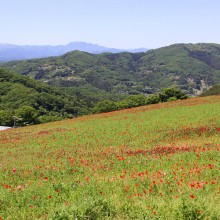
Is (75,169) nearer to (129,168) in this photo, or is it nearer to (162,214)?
(129,168)

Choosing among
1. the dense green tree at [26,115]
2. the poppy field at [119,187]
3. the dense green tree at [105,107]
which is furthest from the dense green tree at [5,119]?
the poppy field at [119,187]

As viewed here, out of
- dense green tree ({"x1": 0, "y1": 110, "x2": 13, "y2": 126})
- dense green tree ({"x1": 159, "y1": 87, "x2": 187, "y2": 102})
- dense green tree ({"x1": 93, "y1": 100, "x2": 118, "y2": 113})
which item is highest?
dense green tree ({"x1": 159, "y1": 87, "x2": 187, "y2": 102})

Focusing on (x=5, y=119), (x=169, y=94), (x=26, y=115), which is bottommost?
(x=5, y=119)

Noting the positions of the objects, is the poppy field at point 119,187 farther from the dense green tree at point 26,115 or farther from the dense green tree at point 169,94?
the dense green tree at point 26,115

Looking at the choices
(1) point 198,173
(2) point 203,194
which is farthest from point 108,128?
(2) point 203,194

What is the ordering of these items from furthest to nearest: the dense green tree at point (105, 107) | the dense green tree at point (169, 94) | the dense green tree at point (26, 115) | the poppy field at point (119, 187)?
the dense green tree at point (26, 115) → the dense green tree at point (105, 107) → the dense green tree at point (169, 94) → the poppy field at point (119, 187)

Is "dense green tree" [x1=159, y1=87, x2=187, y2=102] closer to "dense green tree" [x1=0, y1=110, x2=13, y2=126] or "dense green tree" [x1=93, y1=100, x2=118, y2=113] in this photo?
"dense green tree" [x1=93, y1=100, x2=118, y2=113]

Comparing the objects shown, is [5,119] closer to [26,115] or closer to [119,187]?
[26,115]

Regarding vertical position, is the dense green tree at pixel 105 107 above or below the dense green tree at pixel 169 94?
below

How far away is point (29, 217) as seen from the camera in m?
7.84

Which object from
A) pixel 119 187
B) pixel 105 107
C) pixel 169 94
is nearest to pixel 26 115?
pixel 105 107

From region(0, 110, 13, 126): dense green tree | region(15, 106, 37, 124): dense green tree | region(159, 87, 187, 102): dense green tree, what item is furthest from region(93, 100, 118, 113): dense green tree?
region(0, 110, 13, 126): dense green tree

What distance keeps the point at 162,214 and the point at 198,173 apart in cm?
437

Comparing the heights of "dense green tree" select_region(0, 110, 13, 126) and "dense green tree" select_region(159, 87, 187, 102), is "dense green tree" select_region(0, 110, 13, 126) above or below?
below
